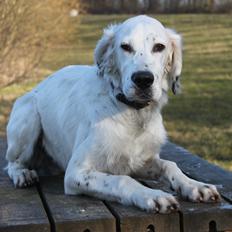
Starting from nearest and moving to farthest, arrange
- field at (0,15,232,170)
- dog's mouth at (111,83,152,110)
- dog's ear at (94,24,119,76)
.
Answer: dog's mouth at (111,83,152,110), dog's ear at (94,24,119,76), field at (0,15,232,170)

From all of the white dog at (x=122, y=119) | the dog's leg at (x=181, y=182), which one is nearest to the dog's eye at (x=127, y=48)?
the white dog at (x=122, y=119)

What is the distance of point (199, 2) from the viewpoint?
36.8 m

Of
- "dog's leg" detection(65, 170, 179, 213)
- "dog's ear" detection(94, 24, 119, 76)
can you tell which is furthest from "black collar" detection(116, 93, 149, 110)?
"dog's leg" detection(65, 170, 179, 213)

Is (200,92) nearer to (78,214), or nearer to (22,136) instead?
(22,136)

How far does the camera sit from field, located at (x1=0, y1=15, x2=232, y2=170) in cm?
821

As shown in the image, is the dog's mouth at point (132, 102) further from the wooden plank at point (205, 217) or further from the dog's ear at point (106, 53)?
the wooden plank at point (205, 217)

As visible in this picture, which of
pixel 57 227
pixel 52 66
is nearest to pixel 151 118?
pixel 57 227

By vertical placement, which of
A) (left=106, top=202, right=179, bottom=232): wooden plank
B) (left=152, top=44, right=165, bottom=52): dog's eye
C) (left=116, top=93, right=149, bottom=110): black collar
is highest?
(left=152, top=44, right=165, bottom=52): dog's eye

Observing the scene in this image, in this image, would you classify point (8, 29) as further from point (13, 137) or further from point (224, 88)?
point (13, 137)

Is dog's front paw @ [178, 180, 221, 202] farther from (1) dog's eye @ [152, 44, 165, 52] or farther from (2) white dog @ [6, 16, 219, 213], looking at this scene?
(1) dog's eye @ [152, 44, 165, 52]

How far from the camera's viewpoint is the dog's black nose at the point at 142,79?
3414 mm

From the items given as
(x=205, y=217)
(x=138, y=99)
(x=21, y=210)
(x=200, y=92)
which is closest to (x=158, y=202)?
(x=205, y=217)

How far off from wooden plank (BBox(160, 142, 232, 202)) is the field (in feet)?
6.61

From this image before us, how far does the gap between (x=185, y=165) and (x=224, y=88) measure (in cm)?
884
